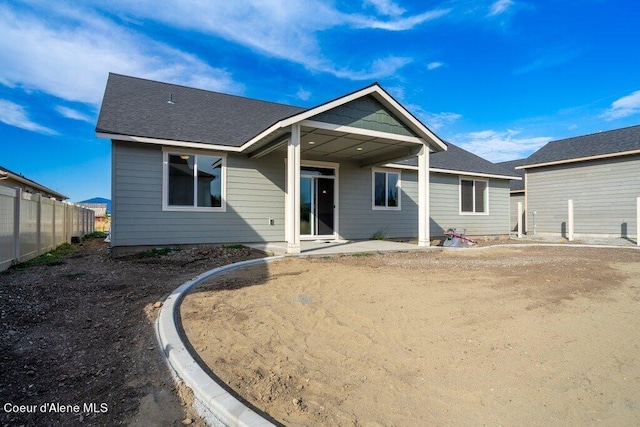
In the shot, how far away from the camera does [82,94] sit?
618 inches

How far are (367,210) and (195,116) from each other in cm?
668

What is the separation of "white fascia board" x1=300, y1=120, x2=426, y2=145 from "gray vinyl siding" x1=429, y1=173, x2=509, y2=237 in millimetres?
4385

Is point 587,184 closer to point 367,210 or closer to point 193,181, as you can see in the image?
point 367,210

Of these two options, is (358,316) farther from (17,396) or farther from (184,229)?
(184,229)

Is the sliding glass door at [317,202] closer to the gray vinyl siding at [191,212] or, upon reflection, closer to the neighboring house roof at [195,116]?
the gray vinyl siding at [191,212]

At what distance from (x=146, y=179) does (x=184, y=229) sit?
163cm

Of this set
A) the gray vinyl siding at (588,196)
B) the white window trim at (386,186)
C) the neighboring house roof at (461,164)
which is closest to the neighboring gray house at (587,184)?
the gray vinyl siding at (588,196)

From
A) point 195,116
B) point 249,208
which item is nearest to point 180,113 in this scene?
point 195,116

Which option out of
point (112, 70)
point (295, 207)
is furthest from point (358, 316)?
point (112, 70)

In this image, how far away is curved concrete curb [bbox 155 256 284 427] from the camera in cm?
196

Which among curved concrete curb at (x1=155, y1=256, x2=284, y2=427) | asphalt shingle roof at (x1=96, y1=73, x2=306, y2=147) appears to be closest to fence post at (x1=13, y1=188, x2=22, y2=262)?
asphalt shingle roof at (x1=96, y1=73, x2=306, y2=147)

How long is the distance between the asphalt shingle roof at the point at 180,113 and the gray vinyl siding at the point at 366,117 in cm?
294

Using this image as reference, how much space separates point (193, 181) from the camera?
9.37 meters

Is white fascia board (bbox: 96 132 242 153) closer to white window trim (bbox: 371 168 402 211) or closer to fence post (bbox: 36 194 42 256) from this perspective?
fence post (bbox: 36 194 42 256)
